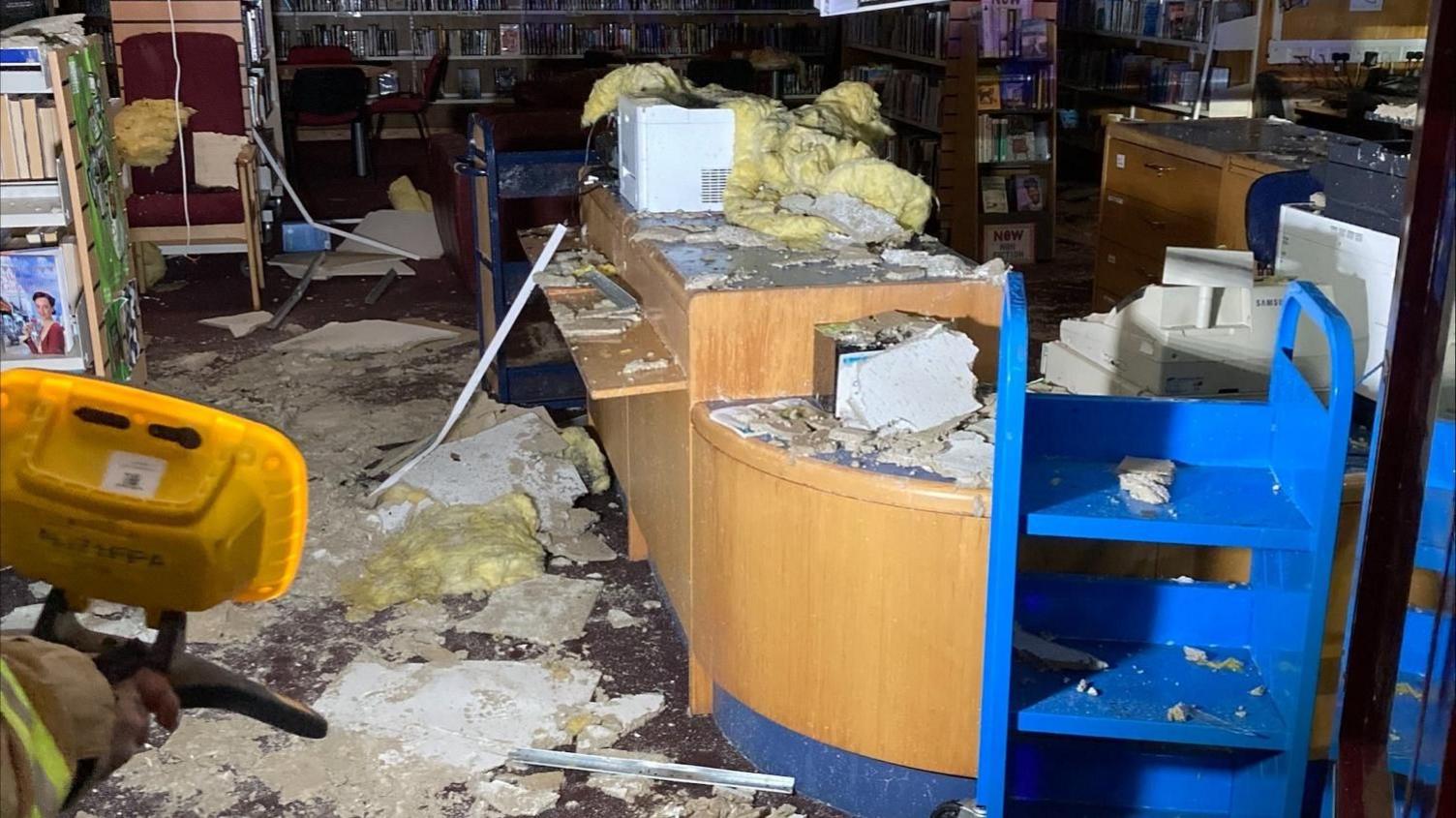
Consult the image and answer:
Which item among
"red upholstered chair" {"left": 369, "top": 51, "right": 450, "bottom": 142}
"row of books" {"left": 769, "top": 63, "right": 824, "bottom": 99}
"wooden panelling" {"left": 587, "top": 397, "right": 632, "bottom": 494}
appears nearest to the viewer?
"wooden panelling" {"left": 587, "top": 397, "right": 632, "bottom": 494}

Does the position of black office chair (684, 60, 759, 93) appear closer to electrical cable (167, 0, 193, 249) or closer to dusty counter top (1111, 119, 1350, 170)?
electrical cable (167, 0, 193, 249)

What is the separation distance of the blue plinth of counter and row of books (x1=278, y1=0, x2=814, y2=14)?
9320mm

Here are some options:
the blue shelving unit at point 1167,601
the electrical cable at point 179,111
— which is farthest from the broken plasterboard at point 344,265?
the blue shelving unit at point 1167,601

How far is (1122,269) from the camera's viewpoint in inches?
225

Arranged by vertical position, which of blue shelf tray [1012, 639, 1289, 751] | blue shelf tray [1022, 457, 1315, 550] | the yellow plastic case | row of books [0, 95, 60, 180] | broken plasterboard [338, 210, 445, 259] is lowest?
broken plasterboard [338, 210, 445, 259]

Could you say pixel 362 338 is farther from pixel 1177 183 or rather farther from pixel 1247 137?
pixel 1247 137

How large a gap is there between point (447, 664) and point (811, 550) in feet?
3.91

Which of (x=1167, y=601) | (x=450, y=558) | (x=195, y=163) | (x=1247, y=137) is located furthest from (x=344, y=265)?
(x=1167, y=601)

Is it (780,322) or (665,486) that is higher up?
(780,322)

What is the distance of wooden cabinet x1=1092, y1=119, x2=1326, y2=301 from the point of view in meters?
4.83

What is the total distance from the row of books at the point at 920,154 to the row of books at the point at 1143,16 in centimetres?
156

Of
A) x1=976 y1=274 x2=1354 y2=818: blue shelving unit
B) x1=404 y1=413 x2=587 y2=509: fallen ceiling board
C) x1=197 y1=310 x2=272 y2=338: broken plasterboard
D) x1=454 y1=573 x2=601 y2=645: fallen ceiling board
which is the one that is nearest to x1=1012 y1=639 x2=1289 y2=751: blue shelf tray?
x1=976 y1=274 x2=1354 y2=818: blue shelving unit

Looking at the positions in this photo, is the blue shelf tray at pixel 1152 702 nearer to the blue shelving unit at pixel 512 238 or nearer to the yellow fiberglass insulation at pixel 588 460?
the yellow fiberglass insulation at pixel 588 460

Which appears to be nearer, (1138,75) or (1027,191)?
(1027,191)
